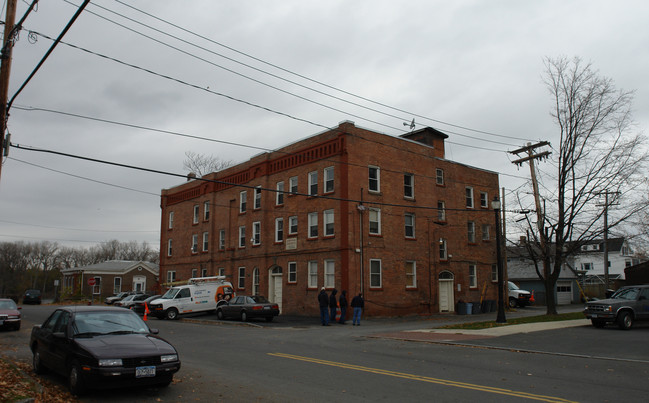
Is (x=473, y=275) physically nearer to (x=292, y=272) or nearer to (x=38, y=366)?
(x=292, y=272)

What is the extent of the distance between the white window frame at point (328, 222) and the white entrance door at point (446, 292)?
29.1ft

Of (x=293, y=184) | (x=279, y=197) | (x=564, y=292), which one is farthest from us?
(x=564, y=292)

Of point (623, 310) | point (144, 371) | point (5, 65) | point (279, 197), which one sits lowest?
point (144, 371)

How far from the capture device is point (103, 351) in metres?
8.35

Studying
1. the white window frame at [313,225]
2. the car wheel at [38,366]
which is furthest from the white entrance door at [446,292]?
the car wheel at [38,366]

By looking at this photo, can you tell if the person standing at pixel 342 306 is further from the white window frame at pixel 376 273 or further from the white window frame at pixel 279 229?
the white window frame at pixel 279 229

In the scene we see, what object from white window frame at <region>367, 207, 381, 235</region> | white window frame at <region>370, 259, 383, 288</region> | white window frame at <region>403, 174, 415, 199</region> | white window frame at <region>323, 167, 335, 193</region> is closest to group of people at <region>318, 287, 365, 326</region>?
white window frame at <region>370, 259, 383, 288</region>

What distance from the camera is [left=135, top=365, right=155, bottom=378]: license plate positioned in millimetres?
8242

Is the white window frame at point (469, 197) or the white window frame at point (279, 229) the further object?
the white window frame at point (469, 197)

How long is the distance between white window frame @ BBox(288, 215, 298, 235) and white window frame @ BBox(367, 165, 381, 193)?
571 centimetres

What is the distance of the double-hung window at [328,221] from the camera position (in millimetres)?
29870

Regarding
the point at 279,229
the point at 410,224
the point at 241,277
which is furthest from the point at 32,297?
the point at 410,224

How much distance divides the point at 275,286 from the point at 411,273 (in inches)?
360

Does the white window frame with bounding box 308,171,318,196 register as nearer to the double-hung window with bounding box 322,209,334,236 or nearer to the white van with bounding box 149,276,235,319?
the double-hung window with bounding box 322,209,334,236
